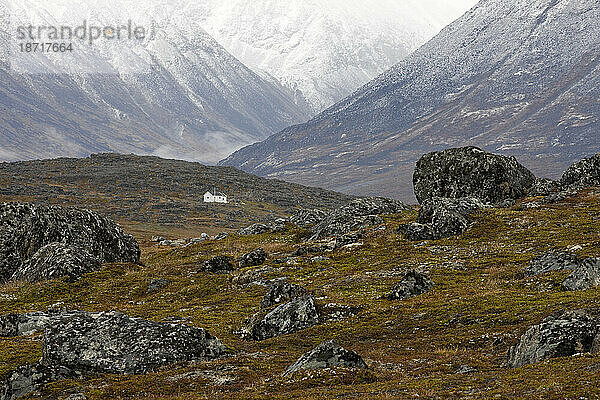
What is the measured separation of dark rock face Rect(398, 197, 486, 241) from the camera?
5062cm

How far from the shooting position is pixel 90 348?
867 inches

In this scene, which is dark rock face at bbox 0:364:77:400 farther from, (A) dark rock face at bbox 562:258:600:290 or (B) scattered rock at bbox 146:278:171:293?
(B) scattered rock at bbox 146:278:171:293

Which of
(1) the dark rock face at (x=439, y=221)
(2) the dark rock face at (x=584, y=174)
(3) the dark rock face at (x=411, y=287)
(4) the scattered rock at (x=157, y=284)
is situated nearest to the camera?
(3) the dark rock face at (x=411, y=287)

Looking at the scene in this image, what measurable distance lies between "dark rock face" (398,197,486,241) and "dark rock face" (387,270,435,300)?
16784 mm

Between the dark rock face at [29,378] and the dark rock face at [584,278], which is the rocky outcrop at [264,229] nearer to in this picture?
the dark rock face at [584,278]

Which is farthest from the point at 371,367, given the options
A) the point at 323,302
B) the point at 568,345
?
the point at 323,302

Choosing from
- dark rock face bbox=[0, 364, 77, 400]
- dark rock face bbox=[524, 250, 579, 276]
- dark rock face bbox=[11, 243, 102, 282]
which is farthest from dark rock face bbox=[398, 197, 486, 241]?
dark rock face bbox=[0, 364, 77, 400]

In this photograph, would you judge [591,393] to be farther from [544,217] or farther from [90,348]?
[544,217]

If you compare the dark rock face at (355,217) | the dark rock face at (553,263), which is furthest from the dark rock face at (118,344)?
the dark rock face at (355,217)

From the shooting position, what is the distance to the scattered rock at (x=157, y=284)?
44.2 metres

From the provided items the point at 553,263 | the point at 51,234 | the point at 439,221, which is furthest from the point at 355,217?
the point at 553,263

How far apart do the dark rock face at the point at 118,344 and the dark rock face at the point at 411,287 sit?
42.0ft

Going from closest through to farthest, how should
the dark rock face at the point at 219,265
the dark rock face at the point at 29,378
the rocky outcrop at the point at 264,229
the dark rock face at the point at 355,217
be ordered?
1. the dark rock face at the point at 29,378
2. the dark rock face at the point at 219,265
3. the dark rock face at the point at 355,217
4. the rocky outcrop at the point at 264,229

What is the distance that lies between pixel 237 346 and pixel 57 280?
25113 mm
